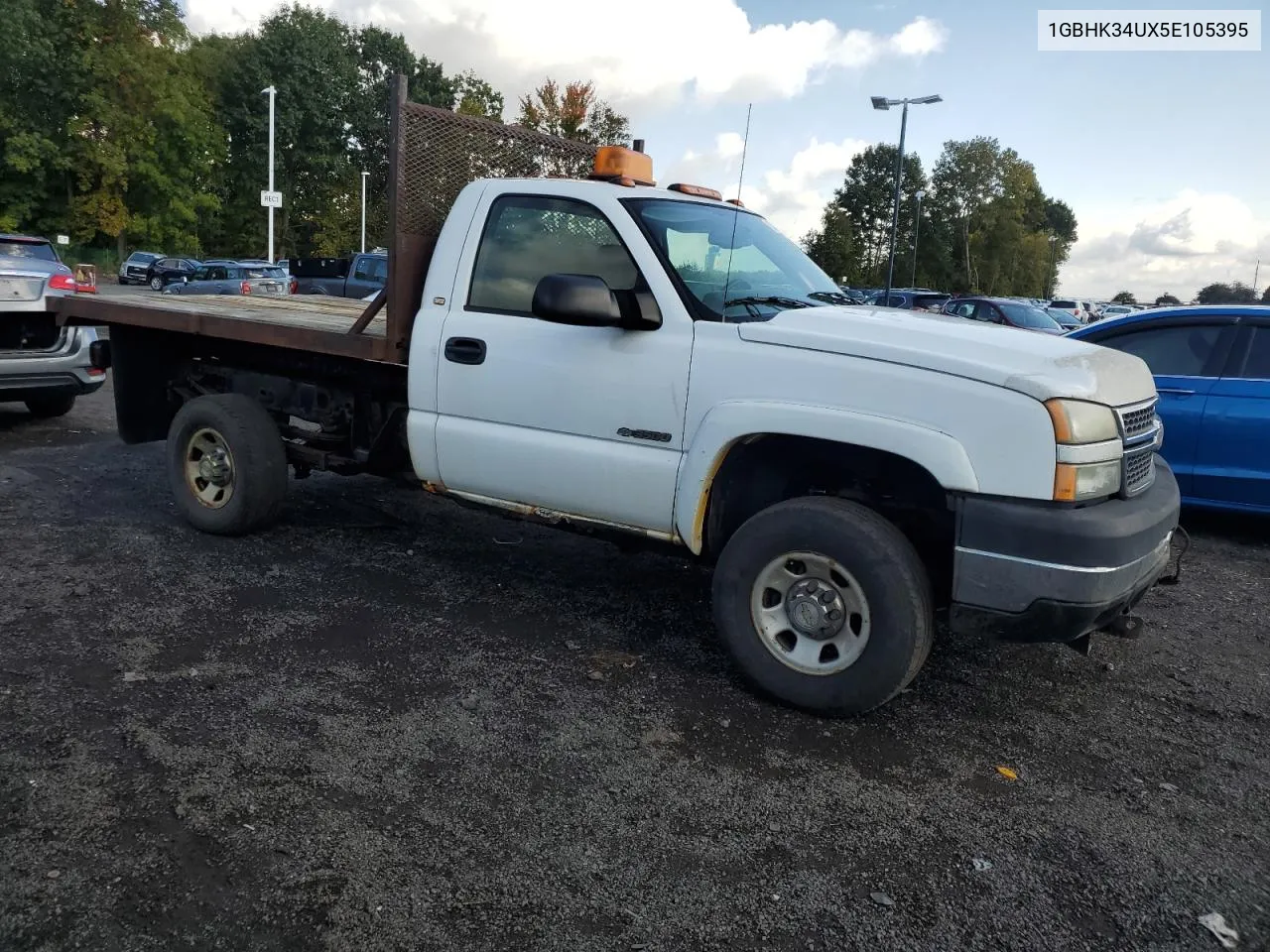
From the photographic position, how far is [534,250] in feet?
14.3

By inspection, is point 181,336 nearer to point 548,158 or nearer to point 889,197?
point 548,158

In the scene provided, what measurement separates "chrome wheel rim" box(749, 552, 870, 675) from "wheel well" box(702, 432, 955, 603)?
40 cm

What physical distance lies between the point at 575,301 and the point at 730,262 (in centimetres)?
88

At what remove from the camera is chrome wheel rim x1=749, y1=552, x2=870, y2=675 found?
3535 millimetres

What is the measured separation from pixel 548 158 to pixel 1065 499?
347 centimetres

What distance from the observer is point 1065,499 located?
3.17 meters

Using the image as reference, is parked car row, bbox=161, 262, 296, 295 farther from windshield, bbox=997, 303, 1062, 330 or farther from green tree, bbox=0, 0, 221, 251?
windshield, bbox=997, 303, 1062, 330

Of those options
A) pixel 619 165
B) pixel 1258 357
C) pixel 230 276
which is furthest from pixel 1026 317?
pixel 230 276

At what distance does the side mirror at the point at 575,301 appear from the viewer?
3.74 m

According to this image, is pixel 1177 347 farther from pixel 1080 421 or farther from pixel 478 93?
pixel 478 93

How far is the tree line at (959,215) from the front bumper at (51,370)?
225ft

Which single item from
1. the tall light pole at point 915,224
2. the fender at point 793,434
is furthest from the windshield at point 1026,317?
the tall light pole at point 915,224

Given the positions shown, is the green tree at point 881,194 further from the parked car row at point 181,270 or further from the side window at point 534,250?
the side window at point 534,250

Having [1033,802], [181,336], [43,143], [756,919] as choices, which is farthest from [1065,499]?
[43,143]
